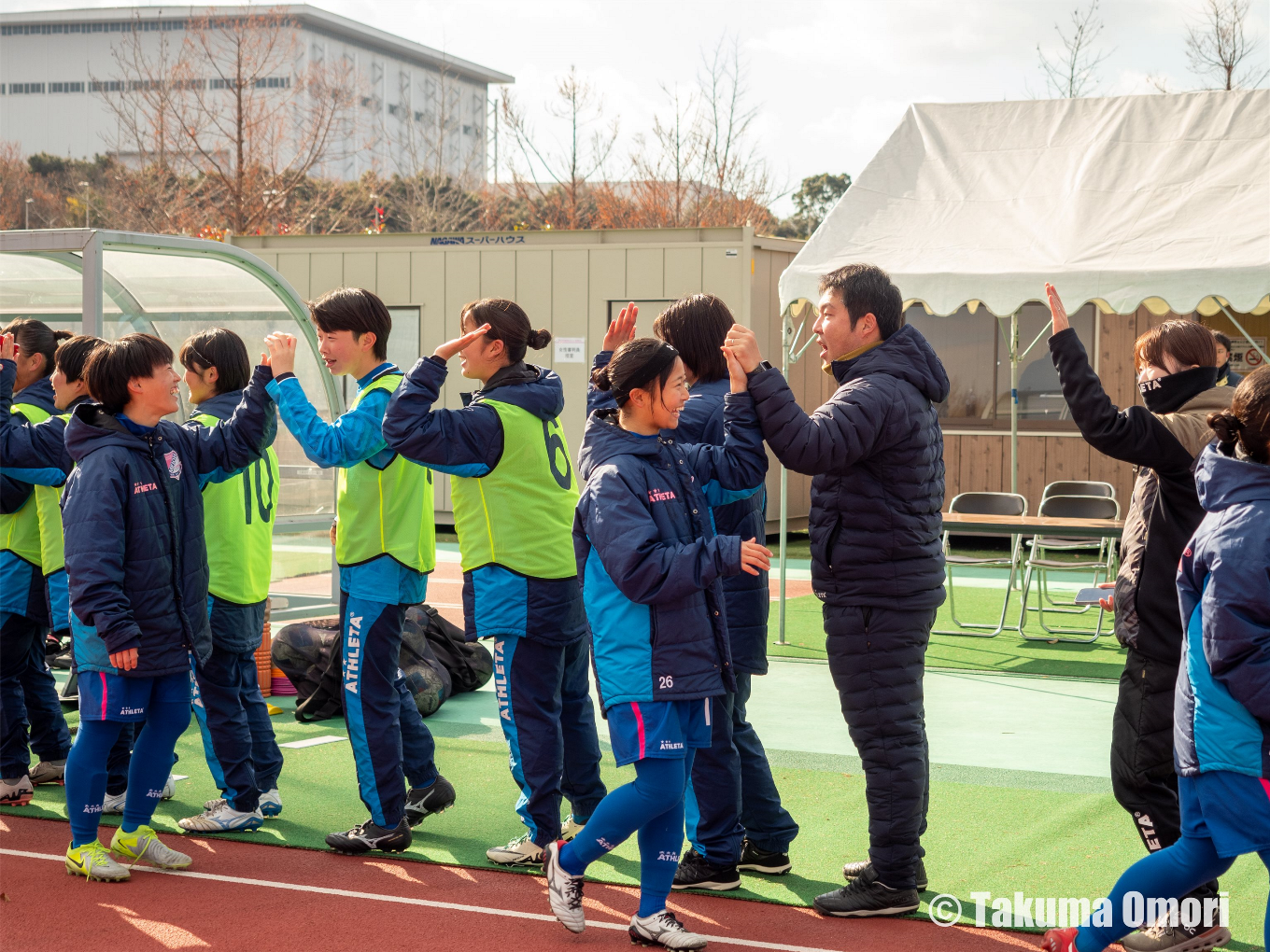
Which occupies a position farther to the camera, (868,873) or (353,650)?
(353,650)

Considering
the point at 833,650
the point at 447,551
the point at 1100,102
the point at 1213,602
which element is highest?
the point at 1100,102

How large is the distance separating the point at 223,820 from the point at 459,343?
206cm

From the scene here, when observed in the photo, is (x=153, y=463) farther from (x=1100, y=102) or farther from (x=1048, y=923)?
(x=1100, y=102)

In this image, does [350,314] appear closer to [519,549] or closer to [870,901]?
[519,549]

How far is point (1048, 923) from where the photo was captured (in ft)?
13.2

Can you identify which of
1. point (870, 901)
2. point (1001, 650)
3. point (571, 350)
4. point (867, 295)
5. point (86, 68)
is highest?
point (86, 68)

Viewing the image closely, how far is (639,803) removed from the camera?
3.69m

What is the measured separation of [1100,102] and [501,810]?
8.37 meters

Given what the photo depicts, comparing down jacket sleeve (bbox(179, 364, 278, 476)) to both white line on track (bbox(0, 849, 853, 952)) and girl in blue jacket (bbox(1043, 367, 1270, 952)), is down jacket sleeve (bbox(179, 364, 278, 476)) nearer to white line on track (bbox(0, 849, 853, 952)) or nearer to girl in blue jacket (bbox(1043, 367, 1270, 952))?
white line on track (bbox(0, 849, 853, 952))

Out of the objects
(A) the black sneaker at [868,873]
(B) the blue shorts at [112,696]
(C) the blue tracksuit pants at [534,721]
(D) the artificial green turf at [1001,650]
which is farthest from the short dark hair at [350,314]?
(D) the artificial green turf at [1001,650]

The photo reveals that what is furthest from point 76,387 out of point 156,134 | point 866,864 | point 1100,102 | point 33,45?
point 33,45

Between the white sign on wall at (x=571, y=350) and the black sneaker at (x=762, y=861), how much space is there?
10.1 metres

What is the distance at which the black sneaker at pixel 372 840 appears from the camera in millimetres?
4707

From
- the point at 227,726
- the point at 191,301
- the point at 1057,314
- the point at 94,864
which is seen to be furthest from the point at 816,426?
the point at 191,301
